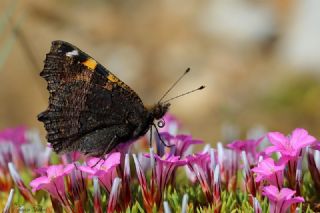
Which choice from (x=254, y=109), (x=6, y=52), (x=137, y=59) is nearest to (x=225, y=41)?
(x=137, y=59)

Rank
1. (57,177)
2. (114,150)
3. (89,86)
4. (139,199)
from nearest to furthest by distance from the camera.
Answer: (57,177) → (139,199) → (114,150) → (89,86)

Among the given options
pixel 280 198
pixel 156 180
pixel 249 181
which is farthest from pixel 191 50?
pixel 280 198

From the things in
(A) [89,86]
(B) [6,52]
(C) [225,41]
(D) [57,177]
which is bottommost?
(D) [57,177]

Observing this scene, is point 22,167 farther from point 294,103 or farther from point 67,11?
point 67,11

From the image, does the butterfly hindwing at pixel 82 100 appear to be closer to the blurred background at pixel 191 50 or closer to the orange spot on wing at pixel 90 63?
the orange spot on wing at pixel 90 63

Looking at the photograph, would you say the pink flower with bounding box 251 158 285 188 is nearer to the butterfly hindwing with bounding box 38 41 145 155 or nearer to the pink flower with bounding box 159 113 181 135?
the butterfly hindwing with bounding box 38 41 145 155

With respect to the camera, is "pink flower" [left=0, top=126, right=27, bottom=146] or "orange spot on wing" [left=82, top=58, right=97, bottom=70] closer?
"orange spot on wing" [left=82, top=58, right=97, bottom=70]

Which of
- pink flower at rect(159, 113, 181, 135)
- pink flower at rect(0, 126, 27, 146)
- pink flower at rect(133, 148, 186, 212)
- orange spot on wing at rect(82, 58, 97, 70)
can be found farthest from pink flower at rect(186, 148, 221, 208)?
pink flower at rect(0, 126, 27, 146)
